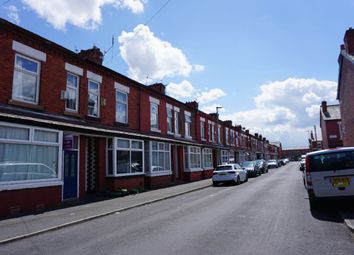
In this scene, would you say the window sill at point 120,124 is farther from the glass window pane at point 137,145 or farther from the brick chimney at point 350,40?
the brick chimney at point 350,40

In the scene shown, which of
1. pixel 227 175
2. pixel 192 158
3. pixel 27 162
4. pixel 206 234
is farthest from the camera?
pixel 192 158

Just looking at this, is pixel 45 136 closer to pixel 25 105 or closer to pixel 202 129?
pixel 25 105

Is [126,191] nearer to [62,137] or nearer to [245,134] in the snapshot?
[62,137]

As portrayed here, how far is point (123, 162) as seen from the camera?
18.3 meters

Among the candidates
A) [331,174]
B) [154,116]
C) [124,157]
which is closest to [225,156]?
[154,116]

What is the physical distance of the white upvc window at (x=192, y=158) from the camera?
1128 inches

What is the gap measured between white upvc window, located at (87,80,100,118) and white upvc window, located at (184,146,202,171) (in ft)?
40.9

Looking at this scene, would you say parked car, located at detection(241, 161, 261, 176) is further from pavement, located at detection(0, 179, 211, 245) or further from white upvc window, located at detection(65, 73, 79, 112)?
pavement, located at detection(0, 179, 211, 245)

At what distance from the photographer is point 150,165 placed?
21375 mm

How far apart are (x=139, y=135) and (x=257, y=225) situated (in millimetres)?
11877

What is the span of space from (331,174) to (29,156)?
10.1 metres

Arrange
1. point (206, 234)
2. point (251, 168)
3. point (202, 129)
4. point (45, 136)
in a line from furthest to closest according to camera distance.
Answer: point (202, 129)
point (251, 168)
point (45, 136)
point (206, 234)

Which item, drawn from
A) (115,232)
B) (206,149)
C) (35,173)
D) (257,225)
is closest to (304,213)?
(257,225)

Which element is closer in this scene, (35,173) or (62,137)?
(35,173)
